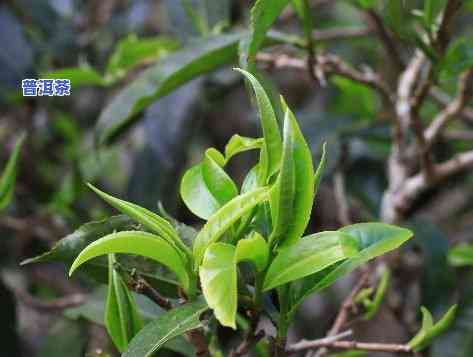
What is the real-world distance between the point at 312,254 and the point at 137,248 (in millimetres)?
119

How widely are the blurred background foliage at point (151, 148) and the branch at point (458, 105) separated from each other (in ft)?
0.16

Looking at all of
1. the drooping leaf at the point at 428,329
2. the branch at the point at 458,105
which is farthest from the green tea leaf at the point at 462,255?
the drooping leaf at the point at 428,329

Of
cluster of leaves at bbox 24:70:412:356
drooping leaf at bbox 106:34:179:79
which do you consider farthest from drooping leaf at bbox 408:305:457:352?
drooping leaf at bbox 106:34:179:79

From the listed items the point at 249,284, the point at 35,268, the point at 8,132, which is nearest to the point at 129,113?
the point at 249,284

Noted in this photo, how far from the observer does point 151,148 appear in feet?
3.82

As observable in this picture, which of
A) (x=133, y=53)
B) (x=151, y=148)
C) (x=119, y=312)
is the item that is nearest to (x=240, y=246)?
(x=119, y=312)

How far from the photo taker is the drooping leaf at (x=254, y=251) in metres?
0.47

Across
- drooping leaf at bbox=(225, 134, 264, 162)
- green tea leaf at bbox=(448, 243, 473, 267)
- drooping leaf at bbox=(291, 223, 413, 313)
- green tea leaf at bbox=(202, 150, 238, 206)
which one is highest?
drooping leaf at bbox=(225, 134, 264, 162)

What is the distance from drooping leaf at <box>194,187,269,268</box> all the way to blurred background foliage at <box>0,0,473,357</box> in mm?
213

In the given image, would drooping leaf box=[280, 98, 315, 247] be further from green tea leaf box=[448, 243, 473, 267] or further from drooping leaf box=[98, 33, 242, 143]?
green tea leaf box=[448, 243, 473, 267]

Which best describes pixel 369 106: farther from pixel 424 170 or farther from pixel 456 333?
pixel 456 333

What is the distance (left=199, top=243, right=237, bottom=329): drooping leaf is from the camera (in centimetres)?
43

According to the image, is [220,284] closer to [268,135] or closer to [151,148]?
[268,135]

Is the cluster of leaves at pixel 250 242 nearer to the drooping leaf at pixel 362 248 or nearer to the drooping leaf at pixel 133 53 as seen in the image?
the drooping leaf at pixel 362 248
